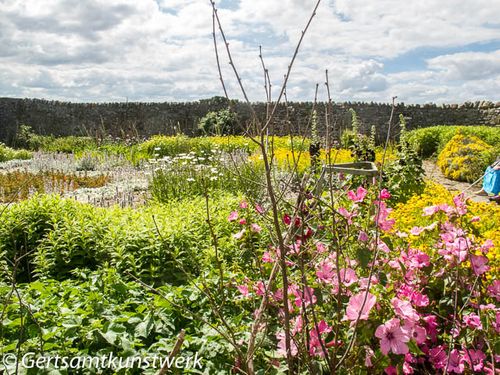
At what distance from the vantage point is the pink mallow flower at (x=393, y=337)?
168 cm

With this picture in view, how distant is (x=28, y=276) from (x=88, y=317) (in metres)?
2.47

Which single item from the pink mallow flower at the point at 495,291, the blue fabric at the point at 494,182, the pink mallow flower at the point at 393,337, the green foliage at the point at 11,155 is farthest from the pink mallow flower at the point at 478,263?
the green foliage at the point at 11,155

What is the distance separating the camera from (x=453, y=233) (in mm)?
2342

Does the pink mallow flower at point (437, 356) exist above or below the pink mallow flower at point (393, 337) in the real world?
below

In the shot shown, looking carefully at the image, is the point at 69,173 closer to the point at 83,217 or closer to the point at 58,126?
the point at 83,217

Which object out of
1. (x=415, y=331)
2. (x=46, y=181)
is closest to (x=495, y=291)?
(x=415, y=331)

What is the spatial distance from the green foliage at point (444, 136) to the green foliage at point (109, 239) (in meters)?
9.75

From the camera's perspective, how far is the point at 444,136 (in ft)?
49.8

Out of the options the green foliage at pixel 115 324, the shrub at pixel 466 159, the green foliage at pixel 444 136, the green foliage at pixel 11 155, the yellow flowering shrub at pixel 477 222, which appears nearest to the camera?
the green foliage at pixel 115 324

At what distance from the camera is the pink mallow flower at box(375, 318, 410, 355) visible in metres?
1.68

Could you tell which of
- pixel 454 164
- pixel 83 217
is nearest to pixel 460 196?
pixel 83 217

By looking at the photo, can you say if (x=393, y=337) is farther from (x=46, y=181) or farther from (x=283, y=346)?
(x=46, y=181)

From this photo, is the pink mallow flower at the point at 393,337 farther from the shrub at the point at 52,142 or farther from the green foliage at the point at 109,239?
the shrub at the point at 52,142

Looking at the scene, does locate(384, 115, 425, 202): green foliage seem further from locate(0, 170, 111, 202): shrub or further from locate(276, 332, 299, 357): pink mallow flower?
locate(0, 170, 111, 202): shrub
